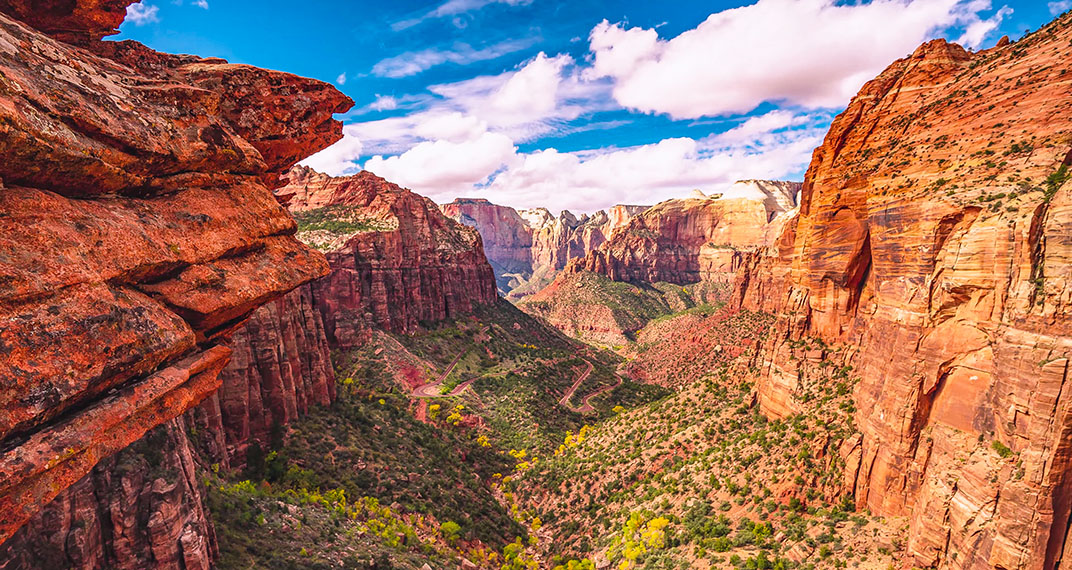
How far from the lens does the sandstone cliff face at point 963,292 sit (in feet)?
58.4

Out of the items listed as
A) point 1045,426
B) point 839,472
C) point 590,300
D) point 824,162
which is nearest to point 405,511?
point 839,472

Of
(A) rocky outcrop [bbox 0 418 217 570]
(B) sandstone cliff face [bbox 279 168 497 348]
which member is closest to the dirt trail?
(B) sandstone cliff face [bbox 279 168 497 348]

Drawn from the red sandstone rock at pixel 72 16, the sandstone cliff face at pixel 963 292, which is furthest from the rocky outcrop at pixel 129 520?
the sandstone cliff face at pixel 963 292

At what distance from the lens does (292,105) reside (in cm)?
1941

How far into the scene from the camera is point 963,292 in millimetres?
21484

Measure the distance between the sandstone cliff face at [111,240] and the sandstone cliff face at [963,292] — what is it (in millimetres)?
30467

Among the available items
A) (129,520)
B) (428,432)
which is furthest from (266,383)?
(129,520)

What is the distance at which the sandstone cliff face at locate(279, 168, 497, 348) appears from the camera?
251 feet

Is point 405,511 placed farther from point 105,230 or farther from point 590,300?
point 590,300

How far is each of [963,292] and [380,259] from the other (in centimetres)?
8629

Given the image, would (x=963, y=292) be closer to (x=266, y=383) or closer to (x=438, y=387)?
Result: (x=266, y=383)

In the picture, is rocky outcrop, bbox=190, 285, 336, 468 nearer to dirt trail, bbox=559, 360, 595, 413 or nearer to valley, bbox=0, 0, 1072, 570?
valley, bbox=0, 0, 1072, 570

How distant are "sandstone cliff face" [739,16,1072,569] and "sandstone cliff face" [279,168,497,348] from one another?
71504mm

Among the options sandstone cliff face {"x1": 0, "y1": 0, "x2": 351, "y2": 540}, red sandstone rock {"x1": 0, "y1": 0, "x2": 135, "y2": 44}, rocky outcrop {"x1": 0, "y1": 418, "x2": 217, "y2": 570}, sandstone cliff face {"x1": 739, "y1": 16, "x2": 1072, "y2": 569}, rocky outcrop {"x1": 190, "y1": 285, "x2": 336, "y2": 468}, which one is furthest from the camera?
rocky outcrop {"x1": 190, "y1": 285, "x2": 336, "y2": 468}
